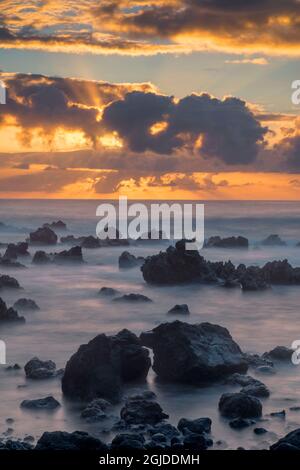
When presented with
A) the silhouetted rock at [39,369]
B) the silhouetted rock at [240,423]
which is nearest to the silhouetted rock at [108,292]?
the silhouetted rock at [39,369]

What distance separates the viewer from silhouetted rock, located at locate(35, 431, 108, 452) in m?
18.8

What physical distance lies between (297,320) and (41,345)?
14.5 m

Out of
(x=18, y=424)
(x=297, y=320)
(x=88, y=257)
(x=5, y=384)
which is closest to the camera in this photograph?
(x=18, y=424)

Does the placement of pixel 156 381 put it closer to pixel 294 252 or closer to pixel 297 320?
pixel 297 320

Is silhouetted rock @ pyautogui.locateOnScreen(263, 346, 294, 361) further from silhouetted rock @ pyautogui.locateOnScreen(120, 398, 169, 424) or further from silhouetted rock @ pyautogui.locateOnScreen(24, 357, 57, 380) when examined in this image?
silhouetted rock @ pyautogui.locateOnScreen(120, 398, 169, 424)

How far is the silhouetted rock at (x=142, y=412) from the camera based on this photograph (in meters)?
21.3

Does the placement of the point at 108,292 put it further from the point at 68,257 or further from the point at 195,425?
the point at 195,425

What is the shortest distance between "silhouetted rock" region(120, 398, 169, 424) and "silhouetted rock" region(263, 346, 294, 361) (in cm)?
823

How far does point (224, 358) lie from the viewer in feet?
86.1

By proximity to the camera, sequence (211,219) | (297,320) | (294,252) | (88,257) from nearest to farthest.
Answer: (297,320) < (88,257) < (294,252) < (211,219)

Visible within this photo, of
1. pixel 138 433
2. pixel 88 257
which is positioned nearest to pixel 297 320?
pixel 138 433

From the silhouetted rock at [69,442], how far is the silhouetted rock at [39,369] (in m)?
7.36

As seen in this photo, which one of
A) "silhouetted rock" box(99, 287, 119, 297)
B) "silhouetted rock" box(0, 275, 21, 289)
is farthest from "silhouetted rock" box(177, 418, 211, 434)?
"silhouetted rock" box(0, 275, 21, 289)

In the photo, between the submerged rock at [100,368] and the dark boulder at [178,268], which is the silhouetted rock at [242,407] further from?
the dark boulder at [178,268]
